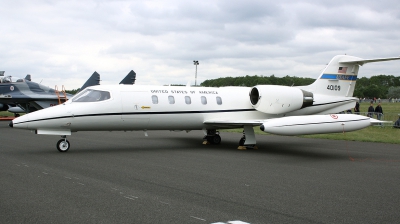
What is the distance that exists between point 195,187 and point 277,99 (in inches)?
364

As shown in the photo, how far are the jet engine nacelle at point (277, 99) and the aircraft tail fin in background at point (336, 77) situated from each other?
137 cm

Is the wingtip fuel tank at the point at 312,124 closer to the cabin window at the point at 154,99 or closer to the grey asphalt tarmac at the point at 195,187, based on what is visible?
the grey asphalt tarmac at the point at 195,187

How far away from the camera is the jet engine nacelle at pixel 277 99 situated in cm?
1655

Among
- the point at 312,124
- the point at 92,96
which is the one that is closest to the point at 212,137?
the point at 312,124

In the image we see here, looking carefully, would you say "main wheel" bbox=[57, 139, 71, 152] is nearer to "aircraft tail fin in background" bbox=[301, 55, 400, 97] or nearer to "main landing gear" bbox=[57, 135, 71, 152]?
"main landing gear" bbox=[57, 135, 71, 152]

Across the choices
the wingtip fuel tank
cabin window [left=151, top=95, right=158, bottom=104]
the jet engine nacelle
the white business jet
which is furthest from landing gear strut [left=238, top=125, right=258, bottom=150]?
cabin window [left=151, top=95, right=158, bottom=104]

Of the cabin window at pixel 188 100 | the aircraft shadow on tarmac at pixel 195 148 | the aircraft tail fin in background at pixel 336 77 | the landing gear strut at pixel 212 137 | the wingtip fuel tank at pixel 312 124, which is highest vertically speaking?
the aircraft tail fin in background at pixel 336 77

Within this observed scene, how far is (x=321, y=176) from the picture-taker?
32.2ft

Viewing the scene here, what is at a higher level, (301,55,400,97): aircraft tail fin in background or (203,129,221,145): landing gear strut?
(301,55,400,97): aircraft tail fin in background

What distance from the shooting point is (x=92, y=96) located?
1438cm

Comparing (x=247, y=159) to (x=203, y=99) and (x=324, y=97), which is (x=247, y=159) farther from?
(x=324, y=97)

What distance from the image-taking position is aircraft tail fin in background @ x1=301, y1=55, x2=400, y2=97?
18.4m

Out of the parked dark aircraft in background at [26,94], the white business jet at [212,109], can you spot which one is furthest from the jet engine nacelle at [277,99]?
the parked dark aircraft in background at [26,94]

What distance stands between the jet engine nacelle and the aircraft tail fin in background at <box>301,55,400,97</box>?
137 cm
